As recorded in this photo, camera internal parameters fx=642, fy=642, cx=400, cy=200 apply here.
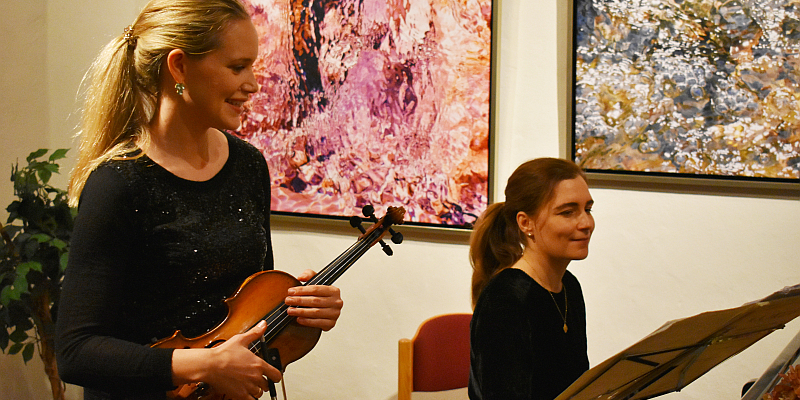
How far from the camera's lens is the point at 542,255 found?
157cm

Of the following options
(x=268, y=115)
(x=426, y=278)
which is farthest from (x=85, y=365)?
(x=268, y=115)

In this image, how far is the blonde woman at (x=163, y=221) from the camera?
1.04 meters

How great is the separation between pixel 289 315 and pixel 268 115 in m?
1.63

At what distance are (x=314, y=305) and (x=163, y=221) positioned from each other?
32cm

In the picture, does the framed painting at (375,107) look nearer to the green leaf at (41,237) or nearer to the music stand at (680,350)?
the green leaf at (41,237)

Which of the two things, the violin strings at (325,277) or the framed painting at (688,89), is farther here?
the framed painting at (688,89)

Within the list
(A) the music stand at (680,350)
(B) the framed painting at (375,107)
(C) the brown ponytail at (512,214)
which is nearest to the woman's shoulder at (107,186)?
(A) the music stand at (680,350)

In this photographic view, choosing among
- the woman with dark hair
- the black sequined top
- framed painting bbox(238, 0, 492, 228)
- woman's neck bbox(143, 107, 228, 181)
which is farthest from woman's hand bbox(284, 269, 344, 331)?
framed painting bbox(238, 0, 492, 228)

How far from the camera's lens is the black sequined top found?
1.04 metres

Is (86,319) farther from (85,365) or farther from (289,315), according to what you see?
(289,315)

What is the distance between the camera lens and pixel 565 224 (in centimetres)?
152

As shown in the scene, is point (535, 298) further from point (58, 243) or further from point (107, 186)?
point (58, 243)

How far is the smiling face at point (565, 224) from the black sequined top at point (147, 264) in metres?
0.66

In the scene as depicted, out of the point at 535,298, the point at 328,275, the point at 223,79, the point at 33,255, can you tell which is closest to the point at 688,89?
the point at 535,298
